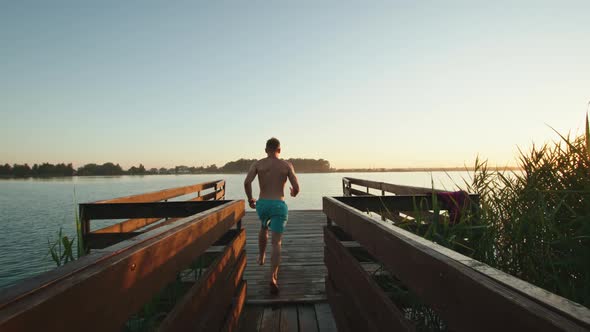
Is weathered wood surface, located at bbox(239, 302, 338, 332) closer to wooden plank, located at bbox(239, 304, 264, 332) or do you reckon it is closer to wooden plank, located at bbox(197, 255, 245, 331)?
wooden plank, located at bbox(239, 304, 264, 332)

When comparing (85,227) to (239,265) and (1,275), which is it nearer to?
(239,265)

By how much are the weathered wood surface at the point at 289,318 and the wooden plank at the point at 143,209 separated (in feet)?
4.16

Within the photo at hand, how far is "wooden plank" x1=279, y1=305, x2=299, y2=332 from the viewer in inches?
121

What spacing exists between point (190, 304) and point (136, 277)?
602 mm

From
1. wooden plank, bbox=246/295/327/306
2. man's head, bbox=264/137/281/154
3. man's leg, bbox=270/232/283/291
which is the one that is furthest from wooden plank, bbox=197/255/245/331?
man's head, bbox=264/137/281/154

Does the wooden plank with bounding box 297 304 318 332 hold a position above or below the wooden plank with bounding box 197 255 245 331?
below

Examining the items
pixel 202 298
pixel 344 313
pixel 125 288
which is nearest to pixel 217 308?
pixel 202 298

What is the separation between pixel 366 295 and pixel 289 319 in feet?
6.08

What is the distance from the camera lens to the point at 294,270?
4801 mm

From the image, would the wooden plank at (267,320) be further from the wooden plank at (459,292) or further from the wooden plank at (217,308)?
the wooden plank at (459,292)

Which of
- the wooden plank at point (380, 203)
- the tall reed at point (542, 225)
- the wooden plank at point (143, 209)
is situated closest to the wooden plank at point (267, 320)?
the wooden plank at point (143, 209)

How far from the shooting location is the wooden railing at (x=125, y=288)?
2.14 ft

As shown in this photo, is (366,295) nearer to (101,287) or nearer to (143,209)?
(101,287)

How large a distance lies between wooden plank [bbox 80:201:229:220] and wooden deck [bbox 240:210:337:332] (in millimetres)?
1271
